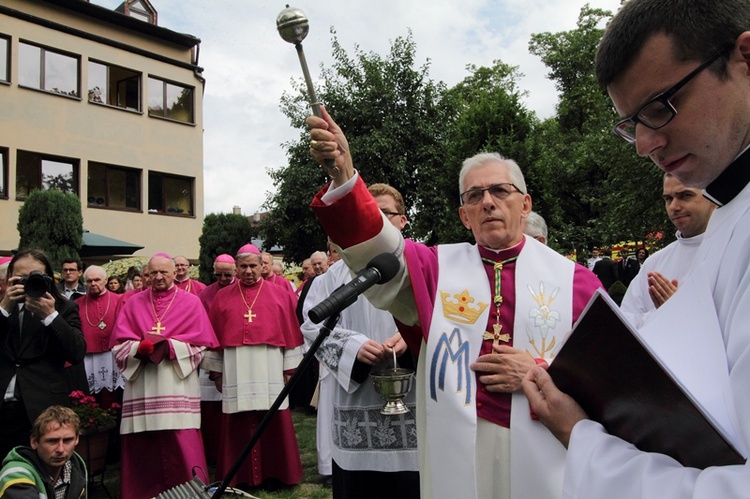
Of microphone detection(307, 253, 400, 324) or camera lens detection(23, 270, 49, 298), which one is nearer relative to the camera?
microphone detection(307, 253, 400, 324)

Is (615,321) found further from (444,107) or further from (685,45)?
(444,107)

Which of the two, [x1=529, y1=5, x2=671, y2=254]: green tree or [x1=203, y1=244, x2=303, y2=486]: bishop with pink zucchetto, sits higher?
[x1=529, y1=5, x2=671, y2=254]: green tree

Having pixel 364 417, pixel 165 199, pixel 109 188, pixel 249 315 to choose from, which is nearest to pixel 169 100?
pixel 165 199

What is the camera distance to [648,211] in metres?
9.70

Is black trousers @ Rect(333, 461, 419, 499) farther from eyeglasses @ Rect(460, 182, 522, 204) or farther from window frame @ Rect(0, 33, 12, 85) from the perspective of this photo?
window frame @ Rect(0, 33, 12, 85)

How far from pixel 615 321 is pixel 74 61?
23.9 metres

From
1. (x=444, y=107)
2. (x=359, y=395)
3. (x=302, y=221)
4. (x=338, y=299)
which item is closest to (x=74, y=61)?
(x=302, y=221)

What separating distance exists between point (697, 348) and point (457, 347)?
4.22 feet

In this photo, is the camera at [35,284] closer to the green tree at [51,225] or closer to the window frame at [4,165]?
the green tree at [51,225]

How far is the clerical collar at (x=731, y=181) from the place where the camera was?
1.18m

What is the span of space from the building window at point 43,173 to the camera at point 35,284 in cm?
1700

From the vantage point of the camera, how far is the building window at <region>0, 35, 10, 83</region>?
1923 centimetres

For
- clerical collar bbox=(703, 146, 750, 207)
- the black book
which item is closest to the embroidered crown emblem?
the black book

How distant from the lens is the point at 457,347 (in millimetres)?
2363
